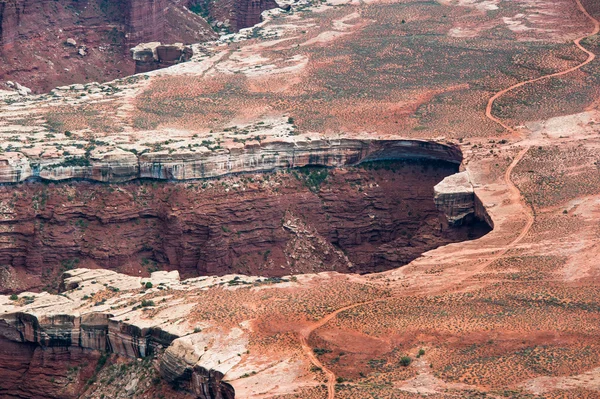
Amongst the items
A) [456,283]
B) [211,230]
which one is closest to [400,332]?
[456,283]

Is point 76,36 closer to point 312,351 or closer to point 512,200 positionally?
point 512,200

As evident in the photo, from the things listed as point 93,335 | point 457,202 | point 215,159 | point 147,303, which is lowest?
point 93,335

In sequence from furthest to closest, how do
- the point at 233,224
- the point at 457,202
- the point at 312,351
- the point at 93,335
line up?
the point at 233,224, the point at 457,202, the point at 93,335, the point at 312,351

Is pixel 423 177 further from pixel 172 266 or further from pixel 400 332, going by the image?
pixel 400 332

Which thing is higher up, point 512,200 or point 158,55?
point 512,200

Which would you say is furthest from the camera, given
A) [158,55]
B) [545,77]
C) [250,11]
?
[250,11]

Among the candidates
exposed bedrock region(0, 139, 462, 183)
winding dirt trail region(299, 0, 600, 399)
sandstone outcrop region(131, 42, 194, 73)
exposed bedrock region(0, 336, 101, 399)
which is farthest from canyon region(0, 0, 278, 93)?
exposed bedrock region(0, 336, 101, 399)

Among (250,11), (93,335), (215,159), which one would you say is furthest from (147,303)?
(250,11)

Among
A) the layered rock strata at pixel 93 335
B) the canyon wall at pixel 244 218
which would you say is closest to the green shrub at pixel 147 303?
the layered rock strata at pixel 93 335
